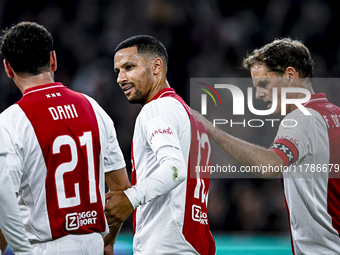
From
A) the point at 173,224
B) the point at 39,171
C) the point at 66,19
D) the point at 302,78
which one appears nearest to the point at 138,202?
the point at 173,224

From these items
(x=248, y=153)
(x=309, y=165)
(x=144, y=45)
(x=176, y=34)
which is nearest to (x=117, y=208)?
(x=248, y=153)

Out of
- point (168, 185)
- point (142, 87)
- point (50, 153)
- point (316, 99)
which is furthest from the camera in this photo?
point (142, 87)

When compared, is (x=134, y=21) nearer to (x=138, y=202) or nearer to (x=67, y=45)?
(x=67, y=45)

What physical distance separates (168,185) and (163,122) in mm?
414

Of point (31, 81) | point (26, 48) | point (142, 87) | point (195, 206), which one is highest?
point (26, 48)

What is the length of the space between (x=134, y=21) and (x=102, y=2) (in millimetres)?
793

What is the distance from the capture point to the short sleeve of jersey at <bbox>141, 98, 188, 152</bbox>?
6.84ft

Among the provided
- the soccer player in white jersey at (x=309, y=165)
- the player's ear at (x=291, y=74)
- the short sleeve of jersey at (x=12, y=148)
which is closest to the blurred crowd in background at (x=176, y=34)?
the player's ear at (x=291, y=74)

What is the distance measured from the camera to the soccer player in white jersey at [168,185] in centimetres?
195

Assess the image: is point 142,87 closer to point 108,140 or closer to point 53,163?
point 108,140

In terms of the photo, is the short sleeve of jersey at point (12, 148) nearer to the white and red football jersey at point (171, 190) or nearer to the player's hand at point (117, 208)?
the player's hand at point (117, 208)

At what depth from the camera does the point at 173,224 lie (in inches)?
87.5

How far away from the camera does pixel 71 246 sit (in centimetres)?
185

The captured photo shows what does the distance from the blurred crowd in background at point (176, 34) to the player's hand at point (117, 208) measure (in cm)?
462
